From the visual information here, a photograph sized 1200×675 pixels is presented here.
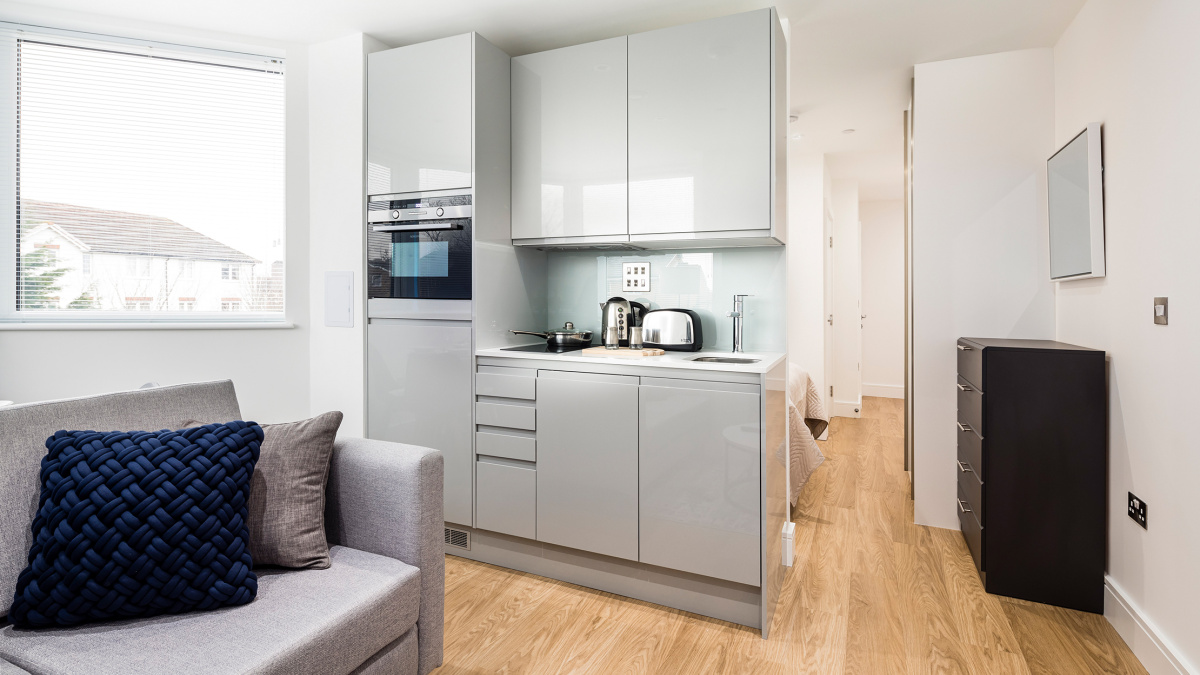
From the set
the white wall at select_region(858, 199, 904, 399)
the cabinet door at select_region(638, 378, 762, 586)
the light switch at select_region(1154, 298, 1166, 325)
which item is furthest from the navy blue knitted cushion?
the white wall at select_region(858, 199, 904, 399)

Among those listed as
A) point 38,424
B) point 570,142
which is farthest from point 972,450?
point 38,424

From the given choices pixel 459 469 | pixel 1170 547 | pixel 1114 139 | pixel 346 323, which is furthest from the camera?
pixel 346 323

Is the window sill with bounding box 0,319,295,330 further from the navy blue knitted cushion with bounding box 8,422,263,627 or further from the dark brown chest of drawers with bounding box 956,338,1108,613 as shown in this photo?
the dark brown chest of drawers with bounding box 956,338,1108,613

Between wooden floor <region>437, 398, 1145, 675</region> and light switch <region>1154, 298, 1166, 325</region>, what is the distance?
1.13 m

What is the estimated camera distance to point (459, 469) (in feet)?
8.77

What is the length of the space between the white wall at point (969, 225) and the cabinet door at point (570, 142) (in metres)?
1.67

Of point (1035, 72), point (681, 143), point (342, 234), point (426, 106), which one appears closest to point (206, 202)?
point (342, 234)

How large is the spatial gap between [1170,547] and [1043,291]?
4.76ft

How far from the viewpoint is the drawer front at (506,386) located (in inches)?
98.1

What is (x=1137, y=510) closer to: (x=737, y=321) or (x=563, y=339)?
(x=737, y=321)

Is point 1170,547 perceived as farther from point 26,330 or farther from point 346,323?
point 26,330

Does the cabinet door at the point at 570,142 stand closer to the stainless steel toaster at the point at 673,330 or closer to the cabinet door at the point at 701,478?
the stainless steel toaster at the point at 673,330

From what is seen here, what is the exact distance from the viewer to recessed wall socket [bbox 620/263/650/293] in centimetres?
297

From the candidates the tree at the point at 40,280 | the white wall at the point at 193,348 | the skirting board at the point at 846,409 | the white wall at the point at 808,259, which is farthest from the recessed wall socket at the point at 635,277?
the skirting board at the point at 846,409
